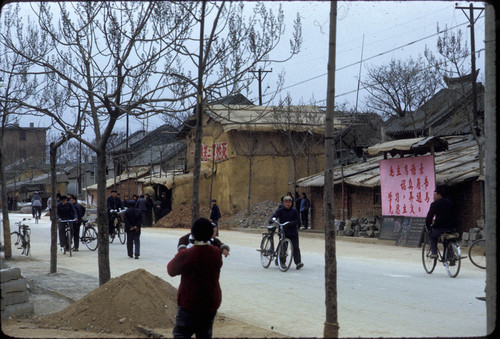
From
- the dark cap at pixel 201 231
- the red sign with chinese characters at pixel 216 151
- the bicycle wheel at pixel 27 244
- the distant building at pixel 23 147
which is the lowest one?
the bicycle wheel at pixel 27 244

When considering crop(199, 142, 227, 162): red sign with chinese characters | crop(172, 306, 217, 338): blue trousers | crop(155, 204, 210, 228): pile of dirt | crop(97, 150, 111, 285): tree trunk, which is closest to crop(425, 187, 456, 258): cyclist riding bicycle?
crop(97, 150, 111, 285): tree trunk

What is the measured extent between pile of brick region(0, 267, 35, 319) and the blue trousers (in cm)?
502

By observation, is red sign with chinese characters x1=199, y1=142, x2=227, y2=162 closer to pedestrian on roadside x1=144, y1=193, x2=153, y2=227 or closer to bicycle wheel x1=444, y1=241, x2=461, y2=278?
pedestrian on roadside x1=144, y1=193, x2=153, y2=227

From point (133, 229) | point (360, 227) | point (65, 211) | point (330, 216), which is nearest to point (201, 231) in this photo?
point (330, 216)

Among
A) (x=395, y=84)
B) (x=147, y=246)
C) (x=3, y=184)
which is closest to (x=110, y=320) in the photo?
(x=3, y=184)

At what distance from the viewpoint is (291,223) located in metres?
15.4

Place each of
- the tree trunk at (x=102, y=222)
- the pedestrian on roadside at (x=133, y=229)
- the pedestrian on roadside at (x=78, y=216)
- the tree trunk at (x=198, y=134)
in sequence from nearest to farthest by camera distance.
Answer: the tree trunk at (x=198, y=134), the tree trunk at (x=102, y=222), the pedestrian on roadside at (x=133, y=229), the pedestrian on roadside at (x=78, y=216)

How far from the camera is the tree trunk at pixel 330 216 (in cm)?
677

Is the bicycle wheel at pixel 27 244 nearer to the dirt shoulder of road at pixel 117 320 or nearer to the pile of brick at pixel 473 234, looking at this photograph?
the dirt shoulder of road at pixel 117 320

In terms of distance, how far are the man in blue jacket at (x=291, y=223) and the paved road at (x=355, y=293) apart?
0.33 metres

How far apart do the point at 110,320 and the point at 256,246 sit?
1529 centimetres

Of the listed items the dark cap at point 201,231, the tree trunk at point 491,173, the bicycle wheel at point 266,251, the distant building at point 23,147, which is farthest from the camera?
the distant building at point 23,147

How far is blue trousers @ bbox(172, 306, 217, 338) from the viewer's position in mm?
5691

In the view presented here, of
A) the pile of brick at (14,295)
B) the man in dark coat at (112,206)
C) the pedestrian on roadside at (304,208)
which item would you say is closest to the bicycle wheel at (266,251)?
Result: the pile of brick at (14,295)
